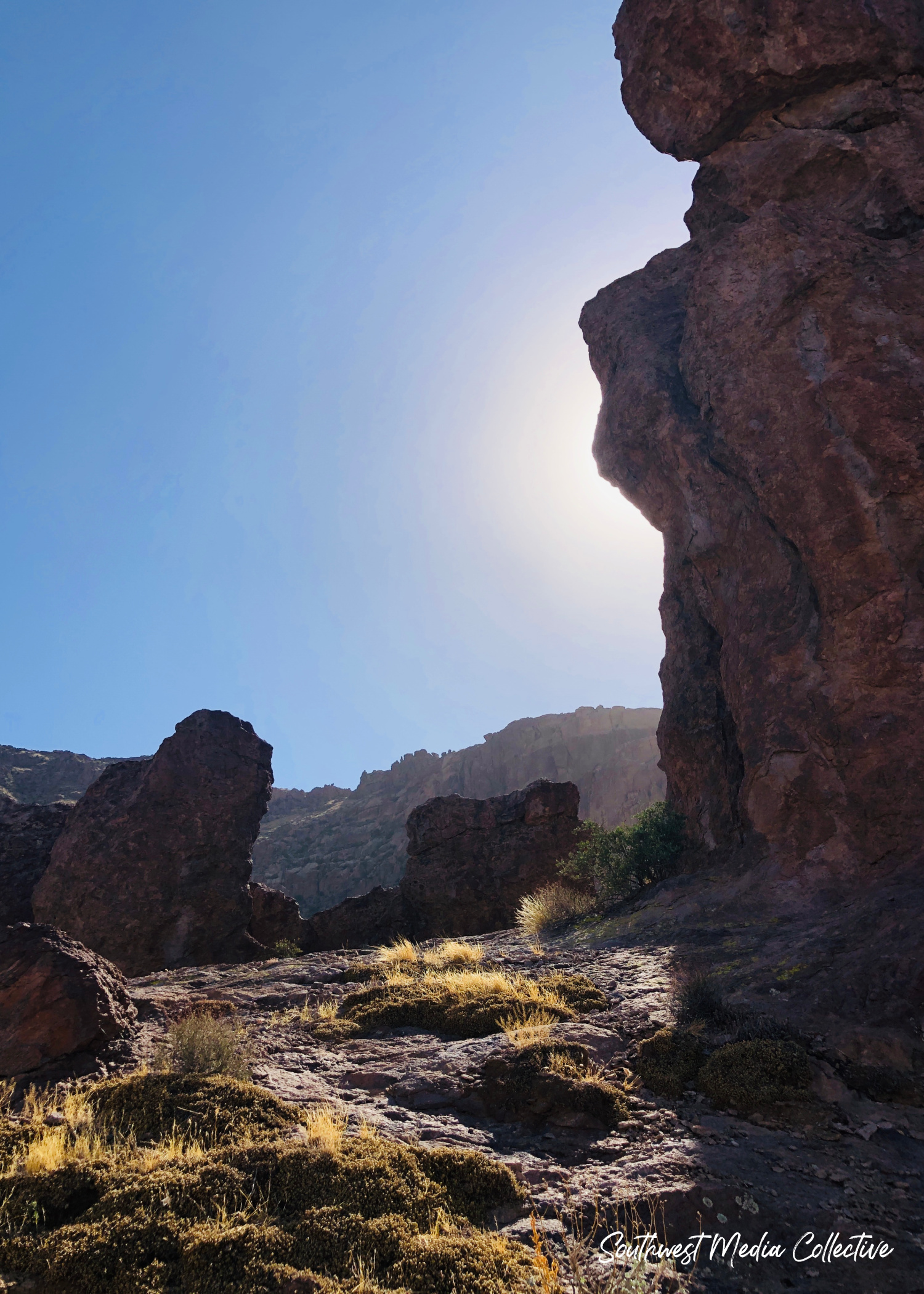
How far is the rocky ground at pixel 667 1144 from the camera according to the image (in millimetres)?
4367

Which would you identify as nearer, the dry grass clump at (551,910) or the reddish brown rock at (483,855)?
the dry grass clump at (551,910)

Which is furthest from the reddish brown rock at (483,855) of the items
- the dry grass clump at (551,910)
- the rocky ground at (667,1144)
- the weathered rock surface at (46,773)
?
the weathered rock surface at (46,773)

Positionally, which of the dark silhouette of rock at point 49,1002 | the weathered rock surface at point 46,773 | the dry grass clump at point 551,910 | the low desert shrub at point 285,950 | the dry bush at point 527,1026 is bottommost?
the low desert shrub at point 285,950

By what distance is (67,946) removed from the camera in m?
8.28

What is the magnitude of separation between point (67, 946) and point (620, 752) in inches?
2789

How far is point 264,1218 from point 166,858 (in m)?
18.5

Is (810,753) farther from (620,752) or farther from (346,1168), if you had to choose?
(620,752)

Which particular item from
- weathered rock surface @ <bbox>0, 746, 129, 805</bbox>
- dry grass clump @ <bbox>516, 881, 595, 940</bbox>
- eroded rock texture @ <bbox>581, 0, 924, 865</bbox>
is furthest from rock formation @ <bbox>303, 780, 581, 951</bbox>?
weathered rock surface @ <bbox>0, 746, 129, 805</bbox>

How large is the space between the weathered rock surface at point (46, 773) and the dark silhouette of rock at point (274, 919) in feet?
116

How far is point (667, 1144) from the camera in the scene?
221 inches

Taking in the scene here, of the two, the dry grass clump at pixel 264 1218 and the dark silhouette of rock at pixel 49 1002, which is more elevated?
the dark silhouette of rock at pixel 49 1002

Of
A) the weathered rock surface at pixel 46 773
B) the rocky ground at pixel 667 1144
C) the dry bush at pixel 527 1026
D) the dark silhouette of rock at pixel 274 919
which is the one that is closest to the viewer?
the rocky ground at pixel 667 1144

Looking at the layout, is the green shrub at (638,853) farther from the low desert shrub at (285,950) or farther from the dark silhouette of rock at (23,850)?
the dark silhouette of rock at (23,850)

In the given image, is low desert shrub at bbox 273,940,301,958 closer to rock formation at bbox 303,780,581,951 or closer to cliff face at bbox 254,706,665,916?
rock formation at bbox 303,780,581,951
